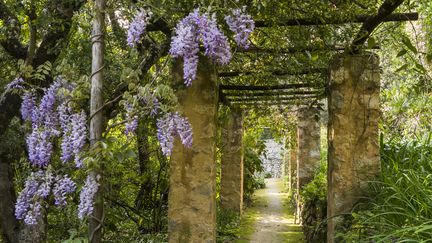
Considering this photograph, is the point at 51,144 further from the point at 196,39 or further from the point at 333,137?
the point at 333,137

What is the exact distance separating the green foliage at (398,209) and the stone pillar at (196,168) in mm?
1079

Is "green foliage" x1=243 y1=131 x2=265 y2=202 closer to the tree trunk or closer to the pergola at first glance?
the pergola

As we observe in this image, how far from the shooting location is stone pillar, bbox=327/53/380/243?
3.72m

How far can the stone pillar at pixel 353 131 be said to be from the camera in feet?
12.2

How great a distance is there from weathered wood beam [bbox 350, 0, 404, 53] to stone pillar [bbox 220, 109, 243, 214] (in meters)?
5.20

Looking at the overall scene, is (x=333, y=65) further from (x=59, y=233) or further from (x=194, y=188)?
(x=59, y=233)

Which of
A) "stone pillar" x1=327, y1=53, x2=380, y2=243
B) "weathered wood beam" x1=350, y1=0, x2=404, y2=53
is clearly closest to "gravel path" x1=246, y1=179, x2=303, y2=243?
"stone pillar" x1=327, y1=53, x2=380, y2=243

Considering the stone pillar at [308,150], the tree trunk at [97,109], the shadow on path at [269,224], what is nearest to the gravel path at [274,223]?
the shadow on path at [269,224]

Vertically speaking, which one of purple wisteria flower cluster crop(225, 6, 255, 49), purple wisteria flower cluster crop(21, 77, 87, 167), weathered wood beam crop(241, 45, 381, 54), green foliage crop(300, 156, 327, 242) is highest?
weathered wood beam crop(241, 45, 381, 54)

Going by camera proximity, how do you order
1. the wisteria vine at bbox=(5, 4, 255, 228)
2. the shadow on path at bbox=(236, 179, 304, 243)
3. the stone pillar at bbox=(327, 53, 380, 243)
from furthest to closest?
the shadow on path at bbox=(236, 179, 304, 243), the stone pillar at bbox=(327, 53, 380, 243), the wisteria vine at bbox=(5, 4, 255, 228)

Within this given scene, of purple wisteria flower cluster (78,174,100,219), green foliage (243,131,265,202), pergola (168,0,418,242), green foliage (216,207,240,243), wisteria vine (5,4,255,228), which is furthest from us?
green foliage (243,131,265,202)

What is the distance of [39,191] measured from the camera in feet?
7.96

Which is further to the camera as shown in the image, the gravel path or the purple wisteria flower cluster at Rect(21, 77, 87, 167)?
the gravel path

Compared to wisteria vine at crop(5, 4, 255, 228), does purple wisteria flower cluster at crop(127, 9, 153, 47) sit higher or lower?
higher
